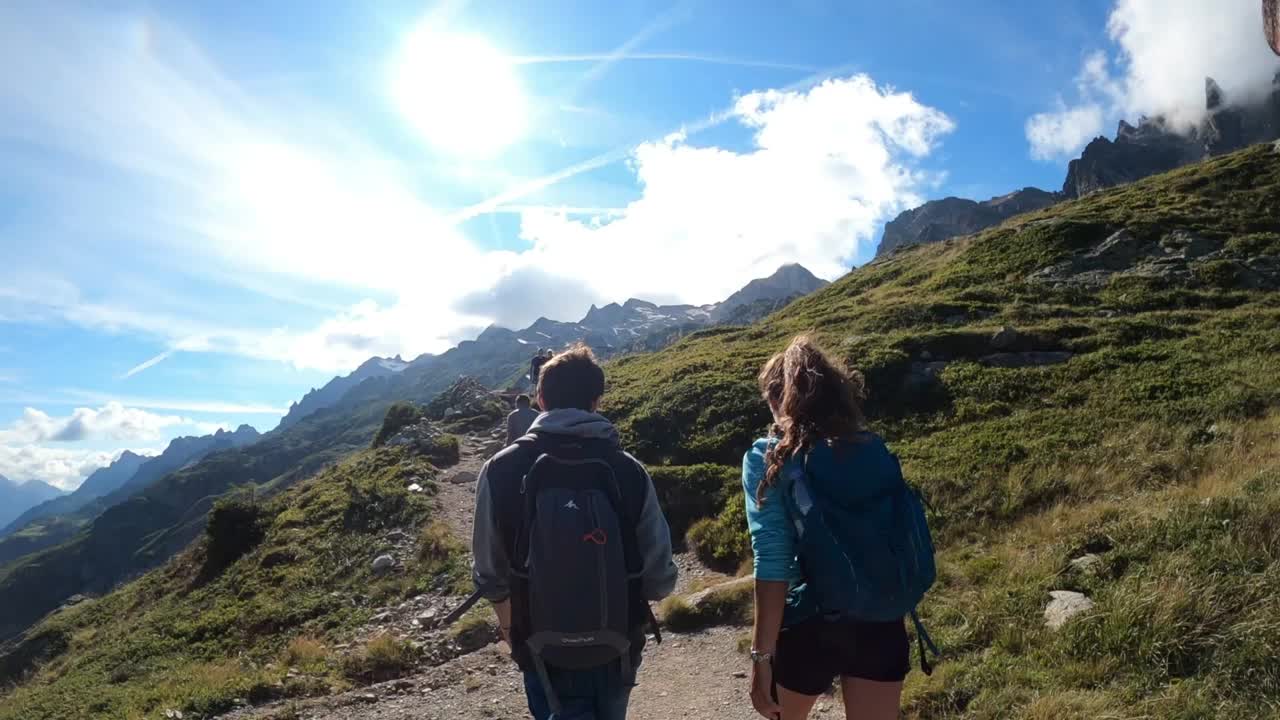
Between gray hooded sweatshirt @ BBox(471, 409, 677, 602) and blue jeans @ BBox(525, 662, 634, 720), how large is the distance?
1.32ft

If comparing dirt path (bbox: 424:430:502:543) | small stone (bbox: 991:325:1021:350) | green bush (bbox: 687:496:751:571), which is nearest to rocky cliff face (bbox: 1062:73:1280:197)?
small stone (bbox: 991:325:1021:350)

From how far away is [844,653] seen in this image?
3.05 m

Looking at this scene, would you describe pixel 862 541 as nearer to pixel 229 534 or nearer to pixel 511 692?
pixel 511 692

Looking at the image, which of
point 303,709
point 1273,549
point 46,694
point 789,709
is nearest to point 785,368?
point 789,709

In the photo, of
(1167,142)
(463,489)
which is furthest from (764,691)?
(1167,142)

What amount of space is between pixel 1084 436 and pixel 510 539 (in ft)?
42.1

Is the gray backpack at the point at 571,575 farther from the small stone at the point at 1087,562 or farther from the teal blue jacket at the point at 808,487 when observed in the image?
the small stone at the point at 1087,562

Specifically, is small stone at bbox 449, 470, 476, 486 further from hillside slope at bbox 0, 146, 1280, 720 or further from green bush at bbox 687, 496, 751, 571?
green bush at bbox 687, 496, 751, 571

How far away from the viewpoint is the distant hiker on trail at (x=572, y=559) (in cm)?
302

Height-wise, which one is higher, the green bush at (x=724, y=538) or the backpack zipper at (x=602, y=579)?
the backpack zipper at (x=602, y=579)

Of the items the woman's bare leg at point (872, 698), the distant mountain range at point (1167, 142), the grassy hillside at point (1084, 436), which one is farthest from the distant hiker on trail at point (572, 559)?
A: the distant mountain range at point (1167, 142)

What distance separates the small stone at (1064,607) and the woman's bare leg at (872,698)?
147 inches

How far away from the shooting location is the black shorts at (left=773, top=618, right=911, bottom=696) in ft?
10.0

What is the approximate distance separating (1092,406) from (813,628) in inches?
575
